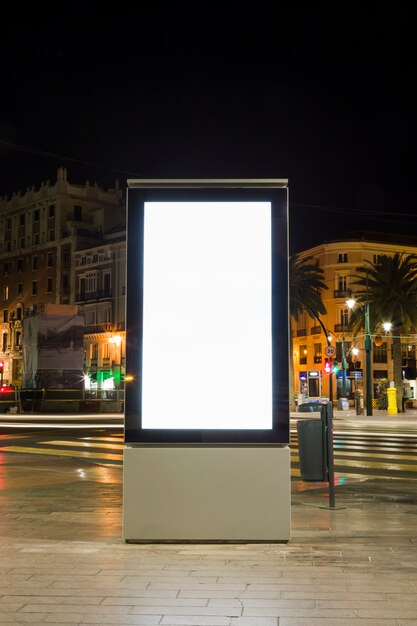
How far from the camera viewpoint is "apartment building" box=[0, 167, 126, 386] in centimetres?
8381

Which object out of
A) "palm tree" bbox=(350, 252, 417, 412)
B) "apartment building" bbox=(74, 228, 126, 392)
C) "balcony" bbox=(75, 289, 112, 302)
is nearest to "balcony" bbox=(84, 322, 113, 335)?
"apartment building" bbox=(74, 228, 126, 392)

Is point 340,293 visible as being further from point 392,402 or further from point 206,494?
point 206,494

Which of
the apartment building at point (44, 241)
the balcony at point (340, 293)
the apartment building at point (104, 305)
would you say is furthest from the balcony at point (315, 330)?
the apartment building at point (44, 241)

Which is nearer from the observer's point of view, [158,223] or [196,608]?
[196,608]

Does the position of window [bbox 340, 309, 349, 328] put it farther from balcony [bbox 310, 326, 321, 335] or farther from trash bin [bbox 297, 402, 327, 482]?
trash bin [bbox 297, 402, 327, 482]

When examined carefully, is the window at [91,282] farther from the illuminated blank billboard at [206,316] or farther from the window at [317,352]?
the illuminated blank billboard at [206,316]

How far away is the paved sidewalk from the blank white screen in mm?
1245

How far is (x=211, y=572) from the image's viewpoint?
607 centimetres

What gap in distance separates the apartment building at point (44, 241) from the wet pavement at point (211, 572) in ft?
232

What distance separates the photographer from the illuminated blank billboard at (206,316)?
7184 millimetres

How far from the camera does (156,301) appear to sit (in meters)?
7.38

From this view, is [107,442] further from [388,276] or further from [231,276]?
[388,276]

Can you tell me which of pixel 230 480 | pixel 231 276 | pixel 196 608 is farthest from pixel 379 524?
pixel 196 608

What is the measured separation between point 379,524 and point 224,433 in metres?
2.36
